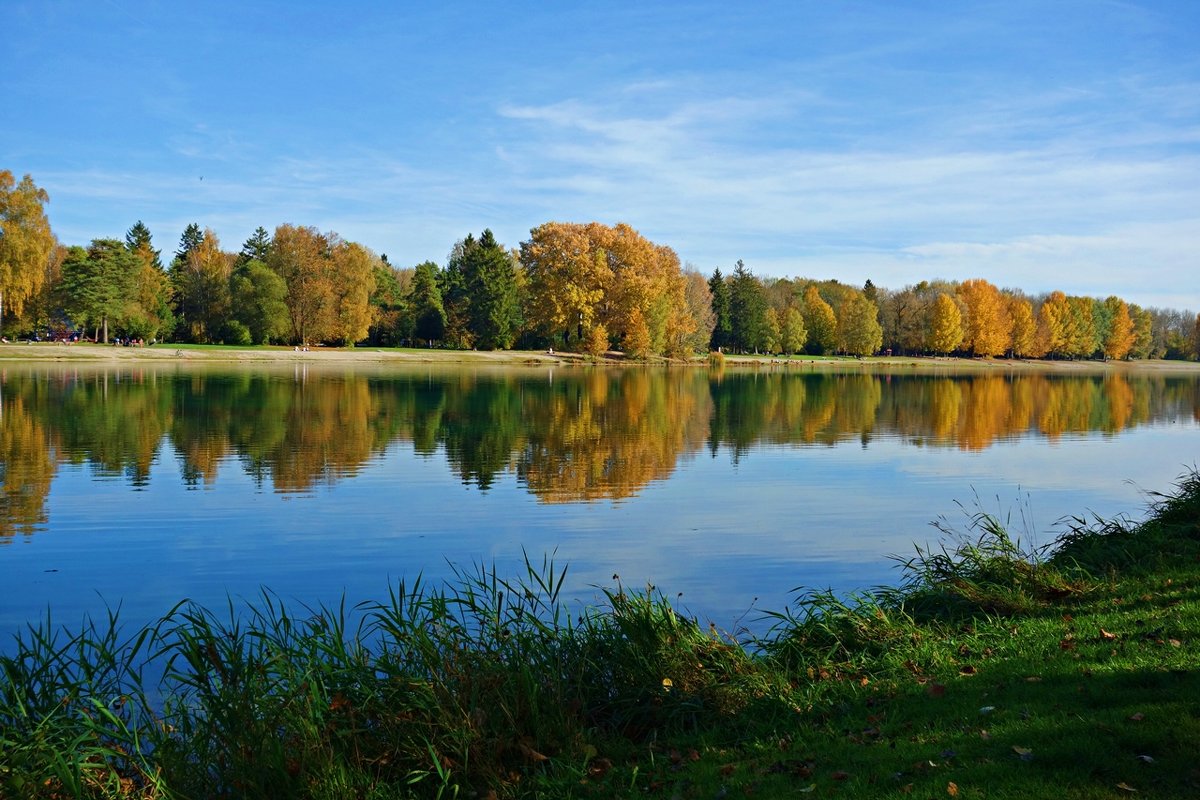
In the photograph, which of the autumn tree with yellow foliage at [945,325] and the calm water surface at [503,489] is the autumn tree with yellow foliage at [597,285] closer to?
the autumn tree with yellow foliage at [945,325]

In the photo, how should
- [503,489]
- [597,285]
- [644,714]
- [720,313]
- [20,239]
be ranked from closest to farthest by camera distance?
[644,714] → [503,489] → [20,239] → [597,285] → [720,313]

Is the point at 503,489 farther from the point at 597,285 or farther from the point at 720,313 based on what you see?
the point at 720,313

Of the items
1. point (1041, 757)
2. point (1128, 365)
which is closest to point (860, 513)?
point (1041, 757)

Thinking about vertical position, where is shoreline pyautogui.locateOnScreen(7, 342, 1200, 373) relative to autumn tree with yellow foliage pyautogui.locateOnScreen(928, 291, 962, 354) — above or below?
below

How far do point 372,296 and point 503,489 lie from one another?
83431mm

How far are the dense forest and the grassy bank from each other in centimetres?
6477

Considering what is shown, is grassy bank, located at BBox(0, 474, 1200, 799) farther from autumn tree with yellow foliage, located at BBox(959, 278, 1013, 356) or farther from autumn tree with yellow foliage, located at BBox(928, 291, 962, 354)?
autumn tree with yellow foliage, located at BBox(959, 278, 1013, 356)

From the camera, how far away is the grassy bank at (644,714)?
202 inches

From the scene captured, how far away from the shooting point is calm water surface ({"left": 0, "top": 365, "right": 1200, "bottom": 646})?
11.2 metres

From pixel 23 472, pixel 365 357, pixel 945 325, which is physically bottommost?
pixel 23 472

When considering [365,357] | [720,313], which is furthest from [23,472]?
[720,313]

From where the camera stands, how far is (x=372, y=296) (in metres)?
97.1

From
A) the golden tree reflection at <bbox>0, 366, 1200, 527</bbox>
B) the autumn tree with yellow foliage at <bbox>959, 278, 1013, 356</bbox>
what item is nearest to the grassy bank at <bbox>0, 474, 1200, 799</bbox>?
the golden tree reflection at <bbox>0, 366, 1200, 527</bbox>

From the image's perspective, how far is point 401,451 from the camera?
2280 cm
